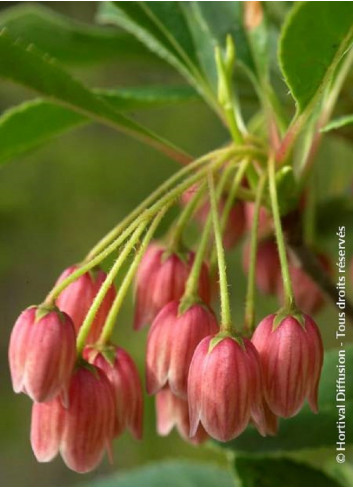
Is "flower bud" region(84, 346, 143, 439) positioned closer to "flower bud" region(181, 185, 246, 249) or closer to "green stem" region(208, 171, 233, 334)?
"green stem" region(208, 171, 233, 334)

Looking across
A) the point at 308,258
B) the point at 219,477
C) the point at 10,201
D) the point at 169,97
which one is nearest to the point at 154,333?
the point at 308,258

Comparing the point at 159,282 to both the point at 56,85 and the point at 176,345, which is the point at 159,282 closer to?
the point at 176,345

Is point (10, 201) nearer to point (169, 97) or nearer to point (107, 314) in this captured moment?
point (169, 97)

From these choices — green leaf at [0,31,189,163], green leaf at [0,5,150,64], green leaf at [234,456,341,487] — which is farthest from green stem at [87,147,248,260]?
green leaf at [0,5,150,64]

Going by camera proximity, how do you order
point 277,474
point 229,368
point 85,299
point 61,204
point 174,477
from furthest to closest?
point 61,204, point 174,477, point 277,474, point 85,299, point 229,368
